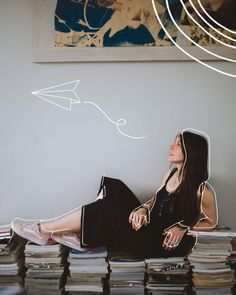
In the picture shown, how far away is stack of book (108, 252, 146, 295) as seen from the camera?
7.03 ft

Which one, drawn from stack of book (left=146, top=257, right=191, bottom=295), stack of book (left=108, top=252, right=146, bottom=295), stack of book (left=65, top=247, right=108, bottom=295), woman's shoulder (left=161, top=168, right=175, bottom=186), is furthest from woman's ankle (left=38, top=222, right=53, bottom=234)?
woman's shoulder (left=161, top=168, right=175, bottom=186)

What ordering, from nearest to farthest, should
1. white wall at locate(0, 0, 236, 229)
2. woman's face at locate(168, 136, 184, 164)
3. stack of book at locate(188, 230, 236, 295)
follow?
stack of book at locate(188, 230, 236, 295), woman's face at locate(168, 136, 184, 164), white wall at locate(0, 0, 236, 229)

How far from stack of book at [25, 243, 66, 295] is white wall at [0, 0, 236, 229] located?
0.35 m

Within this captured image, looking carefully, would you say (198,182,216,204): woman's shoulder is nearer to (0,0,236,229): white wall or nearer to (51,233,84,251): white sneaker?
(0,0,236,229): white wall

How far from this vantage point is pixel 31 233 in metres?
2.21

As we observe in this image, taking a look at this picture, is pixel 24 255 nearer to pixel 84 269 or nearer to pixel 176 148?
pixel 84 269

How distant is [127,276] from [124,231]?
0.24 metres

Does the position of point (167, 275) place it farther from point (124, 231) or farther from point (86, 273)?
point (86, 273)

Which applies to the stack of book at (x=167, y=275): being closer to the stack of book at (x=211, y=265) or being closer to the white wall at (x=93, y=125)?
the stack of book at (x=211, y=265)

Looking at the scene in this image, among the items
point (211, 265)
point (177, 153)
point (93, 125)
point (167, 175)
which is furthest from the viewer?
point (93, 125)

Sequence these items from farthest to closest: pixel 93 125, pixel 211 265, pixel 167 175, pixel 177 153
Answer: pixel 93 125
pixel 167 175
pixel 177 153
pixel 211 265

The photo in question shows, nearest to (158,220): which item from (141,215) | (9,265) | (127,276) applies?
(141,215)

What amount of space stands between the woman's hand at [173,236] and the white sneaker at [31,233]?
673mm

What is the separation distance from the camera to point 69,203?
2.47 metres
